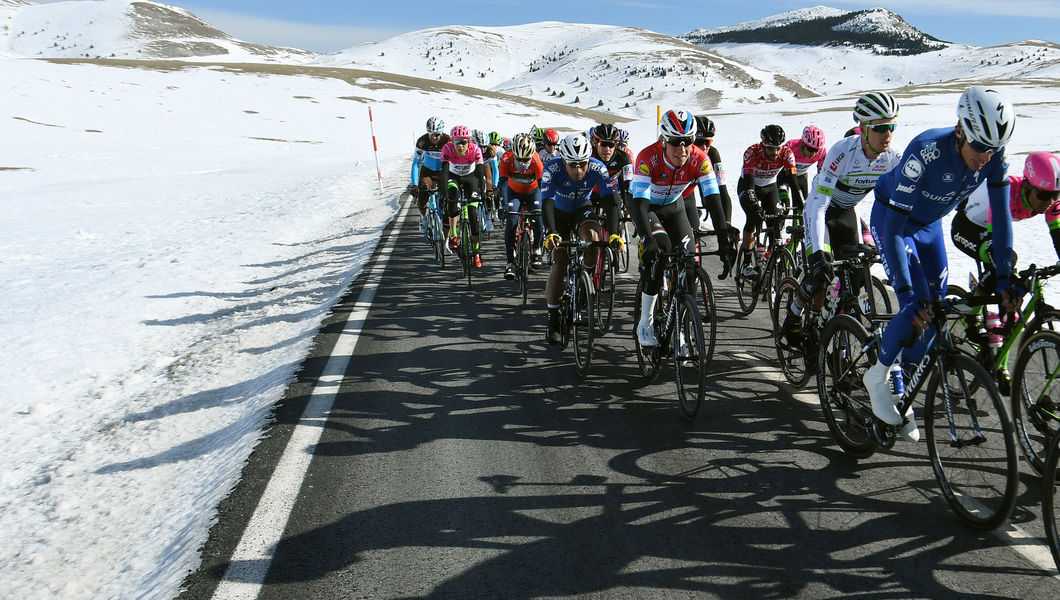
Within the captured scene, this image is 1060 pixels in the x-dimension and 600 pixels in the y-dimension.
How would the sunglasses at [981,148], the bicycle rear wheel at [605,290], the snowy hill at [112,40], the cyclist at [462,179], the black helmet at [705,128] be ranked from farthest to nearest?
the snowy hill at [112,40]
the cyclist at [462,179]
the black helmet at [705,128]
the bicycle rear wheel at [605,290]
the sunglasses at [981,148]

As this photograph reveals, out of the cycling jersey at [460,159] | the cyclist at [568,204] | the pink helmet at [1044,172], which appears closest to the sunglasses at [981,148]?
the pink helmet at [1044,172]

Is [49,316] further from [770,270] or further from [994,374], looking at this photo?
[994,374]

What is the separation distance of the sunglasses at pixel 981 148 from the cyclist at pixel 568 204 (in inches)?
129

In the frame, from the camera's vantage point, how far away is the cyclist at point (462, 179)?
1002 cm

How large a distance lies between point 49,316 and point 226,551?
768 centimetres

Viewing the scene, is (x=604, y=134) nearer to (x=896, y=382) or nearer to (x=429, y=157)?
(x=896, y=382)

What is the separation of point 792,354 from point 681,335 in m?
1.16

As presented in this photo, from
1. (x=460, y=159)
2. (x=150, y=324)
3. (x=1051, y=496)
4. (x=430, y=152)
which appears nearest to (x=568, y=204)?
(x=460, y=159)

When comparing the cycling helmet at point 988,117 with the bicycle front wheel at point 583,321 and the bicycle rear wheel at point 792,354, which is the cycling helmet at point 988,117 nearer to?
the bicycle rear wheel at point 792,354

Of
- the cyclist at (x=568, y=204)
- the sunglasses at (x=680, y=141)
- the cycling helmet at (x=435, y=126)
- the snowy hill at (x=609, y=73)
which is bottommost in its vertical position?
the cyclist at (x=568, y=204)

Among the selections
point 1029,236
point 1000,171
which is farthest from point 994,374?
point 1029,236

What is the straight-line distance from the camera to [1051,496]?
9.22ft

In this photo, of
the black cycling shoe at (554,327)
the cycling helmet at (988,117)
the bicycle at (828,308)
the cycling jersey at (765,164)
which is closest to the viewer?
the cycling helmet at (988,117)

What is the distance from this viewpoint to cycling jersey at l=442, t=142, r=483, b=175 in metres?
10.5
